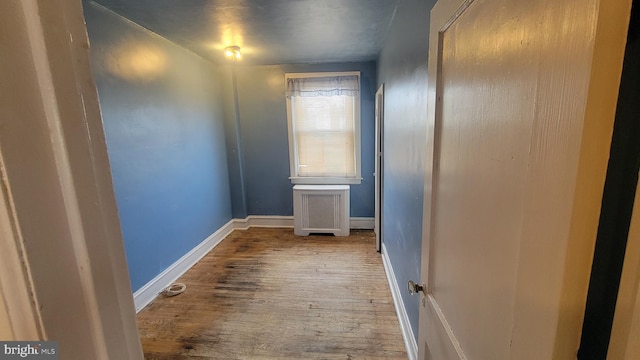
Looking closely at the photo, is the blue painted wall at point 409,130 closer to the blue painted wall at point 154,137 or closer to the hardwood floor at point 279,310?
the hardwood floor at point 279,310

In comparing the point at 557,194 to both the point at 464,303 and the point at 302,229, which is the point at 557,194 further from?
the point at 302,229

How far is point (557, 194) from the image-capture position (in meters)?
0.36

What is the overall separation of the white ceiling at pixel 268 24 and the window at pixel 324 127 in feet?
1.56

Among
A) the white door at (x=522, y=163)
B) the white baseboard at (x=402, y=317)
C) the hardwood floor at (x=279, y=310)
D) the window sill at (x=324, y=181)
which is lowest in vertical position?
the hardwood floor at (x=279, y=310)

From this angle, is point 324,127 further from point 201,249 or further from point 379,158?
point 201,249

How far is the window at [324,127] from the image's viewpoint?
372cm

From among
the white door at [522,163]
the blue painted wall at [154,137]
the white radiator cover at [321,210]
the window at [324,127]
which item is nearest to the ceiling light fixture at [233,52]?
the blue painted wall at [154,137]

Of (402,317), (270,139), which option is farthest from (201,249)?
(402,317)

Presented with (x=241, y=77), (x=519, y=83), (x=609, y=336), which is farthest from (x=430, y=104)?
(x=241, y=77)

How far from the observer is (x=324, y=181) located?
403cm

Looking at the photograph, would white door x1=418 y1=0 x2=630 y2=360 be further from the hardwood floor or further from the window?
the window

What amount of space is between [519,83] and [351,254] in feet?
9.80

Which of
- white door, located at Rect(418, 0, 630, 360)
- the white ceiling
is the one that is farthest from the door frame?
the white ceiling

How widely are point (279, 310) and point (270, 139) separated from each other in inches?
98.4
